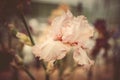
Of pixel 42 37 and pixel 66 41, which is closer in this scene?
pixel 66 41

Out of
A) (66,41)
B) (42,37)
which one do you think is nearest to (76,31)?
(66,41)

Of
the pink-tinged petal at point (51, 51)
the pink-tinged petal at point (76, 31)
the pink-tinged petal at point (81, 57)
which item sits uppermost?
the pink-tinged petal at point (76, 31)

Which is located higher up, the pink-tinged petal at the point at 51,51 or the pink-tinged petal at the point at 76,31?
the pink-tinged petal at the point at 76,31

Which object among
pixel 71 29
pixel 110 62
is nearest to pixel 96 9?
pixel 110 62

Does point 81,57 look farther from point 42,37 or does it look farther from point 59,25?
point 42,37

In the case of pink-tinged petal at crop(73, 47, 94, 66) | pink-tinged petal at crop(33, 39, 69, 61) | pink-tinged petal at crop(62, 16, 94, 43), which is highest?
pink-tinged petal at crop(62, 16, 94, 43)

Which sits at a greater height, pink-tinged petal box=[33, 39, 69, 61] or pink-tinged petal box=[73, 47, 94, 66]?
pink-tinged petal box=[33, 39, 69, 61]
